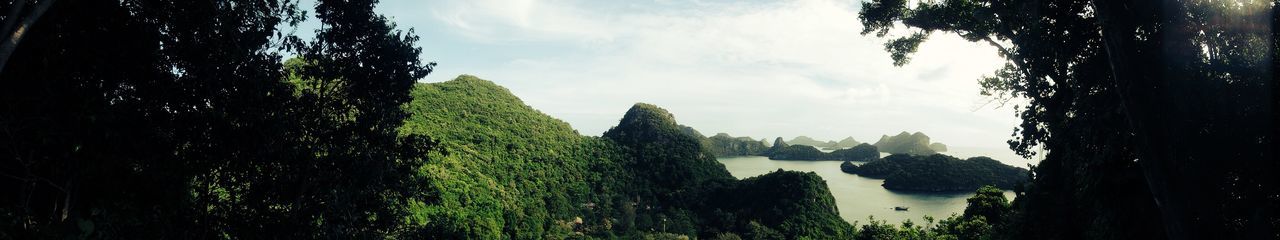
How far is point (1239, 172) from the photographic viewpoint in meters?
6.62

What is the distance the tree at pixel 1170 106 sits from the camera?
20.5 ft

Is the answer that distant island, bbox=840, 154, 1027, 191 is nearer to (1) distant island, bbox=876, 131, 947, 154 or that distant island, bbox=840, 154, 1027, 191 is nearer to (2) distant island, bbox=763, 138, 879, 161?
(2) distant island, bbox=763, 138, 879, 161

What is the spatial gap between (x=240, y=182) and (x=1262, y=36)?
13765 millimetres

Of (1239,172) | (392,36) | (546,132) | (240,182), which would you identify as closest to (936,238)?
(1239,172)

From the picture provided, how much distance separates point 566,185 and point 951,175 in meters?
58.9

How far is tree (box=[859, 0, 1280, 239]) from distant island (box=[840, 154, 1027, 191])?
7720 cm

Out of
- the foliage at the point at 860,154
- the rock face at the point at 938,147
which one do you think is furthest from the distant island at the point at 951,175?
the rock face at the point at 938,147

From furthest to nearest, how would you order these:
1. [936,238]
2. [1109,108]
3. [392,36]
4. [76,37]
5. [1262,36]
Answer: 1. [936,238]
2. [392,36]
3. [1109,108]
4. [1262,36]
5. [76,37]

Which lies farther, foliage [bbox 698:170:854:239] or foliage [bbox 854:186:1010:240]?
foliage [bbox 698:170:854:239]

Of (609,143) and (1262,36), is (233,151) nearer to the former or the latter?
(1262,36)

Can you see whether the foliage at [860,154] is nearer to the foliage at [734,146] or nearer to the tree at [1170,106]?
the foliage at [734,146]

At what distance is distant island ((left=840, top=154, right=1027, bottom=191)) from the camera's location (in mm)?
74250

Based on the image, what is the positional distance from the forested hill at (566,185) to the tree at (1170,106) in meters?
27.8

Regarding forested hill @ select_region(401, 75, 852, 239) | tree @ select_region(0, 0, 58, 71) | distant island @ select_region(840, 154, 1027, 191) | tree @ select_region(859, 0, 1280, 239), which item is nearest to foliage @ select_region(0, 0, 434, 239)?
tree @ select_region(0, 0, 58, 71)
